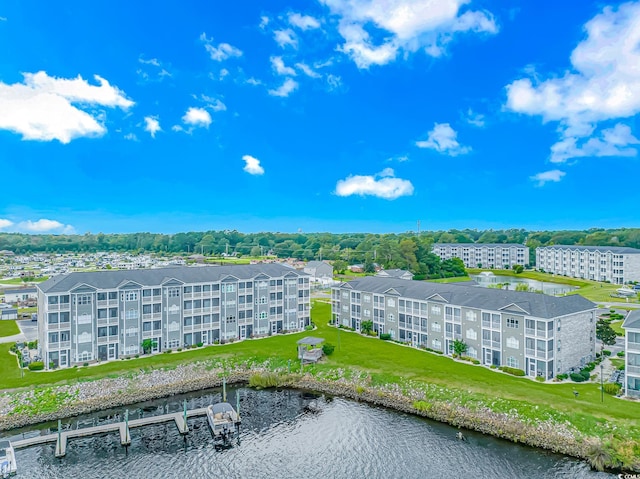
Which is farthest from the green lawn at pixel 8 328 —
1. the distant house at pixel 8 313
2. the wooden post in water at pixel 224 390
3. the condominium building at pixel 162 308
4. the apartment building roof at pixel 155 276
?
the wooden post in water at pixel 224 390

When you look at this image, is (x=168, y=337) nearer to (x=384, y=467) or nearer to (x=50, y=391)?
(x=50, y=391)

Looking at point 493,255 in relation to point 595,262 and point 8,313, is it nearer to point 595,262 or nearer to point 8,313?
point 595,262

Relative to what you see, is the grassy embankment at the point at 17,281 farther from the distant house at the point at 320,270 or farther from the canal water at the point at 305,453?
the canal water at the point at 305,453

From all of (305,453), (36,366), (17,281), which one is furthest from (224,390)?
(17,281)

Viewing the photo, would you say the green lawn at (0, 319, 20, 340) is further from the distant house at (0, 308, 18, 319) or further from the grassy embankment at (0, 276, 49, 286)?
the grassy embankment at (0, 276, 49, 286)

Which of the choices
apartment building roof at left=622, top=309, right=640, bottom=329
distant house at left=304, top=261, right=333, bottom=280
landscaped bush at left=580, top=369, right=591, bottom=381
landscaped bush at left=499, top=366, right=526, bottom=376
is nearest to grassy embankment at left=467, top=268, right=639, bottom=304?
landscaped bush at left=580, top=369, right=591, bottom=381

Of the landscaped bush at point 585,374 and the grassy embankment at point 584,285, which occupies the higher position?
the grassy embankment at point 584,285
